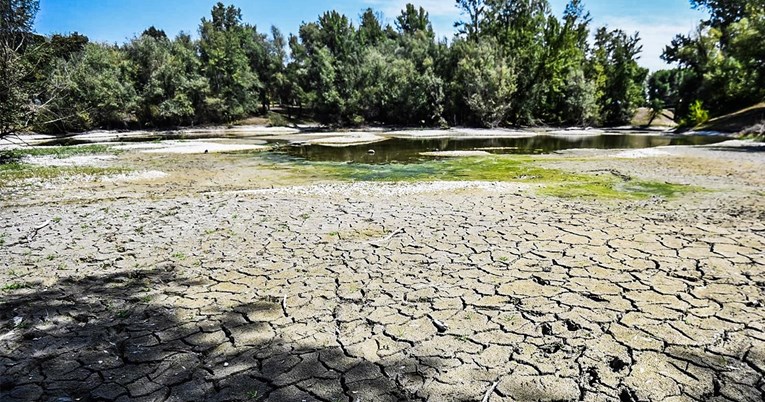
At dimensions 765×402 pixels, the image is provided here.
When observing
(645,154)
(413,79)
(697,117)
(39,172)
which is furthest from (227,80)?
(697,117)

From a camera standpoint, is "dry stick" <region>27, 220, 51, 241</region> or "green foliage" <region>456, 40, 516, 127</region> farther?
"green foliage" <region>456, 40, 516, 127</region>

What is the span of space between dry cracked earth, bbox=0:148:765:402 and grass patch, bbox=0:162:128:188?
7.91 m

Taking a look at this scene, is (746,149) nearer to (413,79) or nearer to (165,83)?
(413,79)

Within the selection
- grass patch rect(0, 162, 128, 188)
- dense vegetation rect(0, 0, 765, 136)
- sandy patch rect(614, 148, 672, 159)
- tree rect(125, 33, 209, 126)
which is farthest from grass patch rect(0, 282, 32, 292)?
tree rect(125, 33, 209, 126)

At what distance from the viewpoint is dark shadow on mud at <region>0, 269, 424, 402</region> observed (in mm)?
3410

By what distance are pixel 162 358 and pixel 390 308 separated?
231 centimetres

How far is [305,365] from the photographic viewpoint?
3760 mm

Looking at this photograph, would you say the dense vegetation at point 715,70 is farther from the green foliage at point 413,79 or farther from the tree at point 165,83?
the tree at point 165,83

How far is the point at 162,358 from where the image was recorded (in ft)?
12.8

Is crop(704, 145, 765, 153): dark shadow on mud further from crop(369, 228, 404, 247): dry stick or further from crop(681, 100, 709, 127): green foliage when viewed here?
crop(681, 100, 709, 127): green foliage

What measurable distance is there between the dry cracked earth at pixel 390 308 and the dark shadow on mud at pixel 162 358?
19 mm

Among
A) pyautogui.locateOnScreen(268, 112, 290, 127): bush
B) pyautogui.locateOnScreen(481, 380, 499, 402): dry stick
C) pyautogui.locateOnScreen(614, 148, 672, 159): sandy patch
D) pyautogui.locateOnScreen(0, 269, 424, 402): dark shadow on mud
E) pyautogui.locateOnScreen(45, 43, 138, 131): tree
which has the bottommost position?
pyautogui.locateOnScreen(0, 269, 424, 402): dark shadow on mud

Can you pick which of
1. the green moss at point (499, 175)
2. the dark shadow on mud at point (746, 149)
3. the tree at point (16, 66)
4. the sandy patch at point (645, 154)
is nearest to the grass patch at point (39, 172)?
the tree at point (16, 66)

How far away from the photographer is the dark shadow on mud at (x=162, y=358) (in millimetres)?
3410
